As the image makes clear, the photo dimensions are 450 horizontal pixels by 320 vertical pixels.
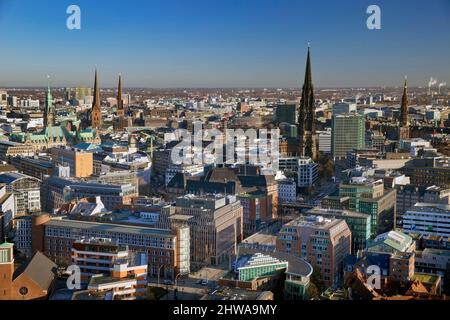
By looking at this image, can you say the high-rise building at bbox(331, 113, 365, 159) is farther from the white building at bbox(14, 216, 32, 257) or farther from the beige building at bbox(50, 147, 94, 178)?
the white building at bbox(14, 216, 32, 257)

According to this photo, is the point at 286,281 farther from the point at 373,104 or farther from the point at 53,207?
the point at 373,104

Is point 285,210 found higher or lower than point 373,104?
lower

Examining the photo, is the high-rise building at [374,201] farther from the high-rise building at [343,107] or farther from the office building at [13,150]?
the high-rise building at [343,107]


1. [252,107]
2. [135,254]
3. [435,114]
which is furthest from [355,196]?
[252,107]

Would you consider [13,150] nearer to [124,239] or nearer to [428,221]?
[124,239]

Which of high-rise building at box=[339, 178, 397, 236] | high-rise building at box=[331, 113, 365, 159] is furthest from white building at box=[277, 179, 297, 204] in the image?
high-rise building at box=[331, 113, 365, 159]
